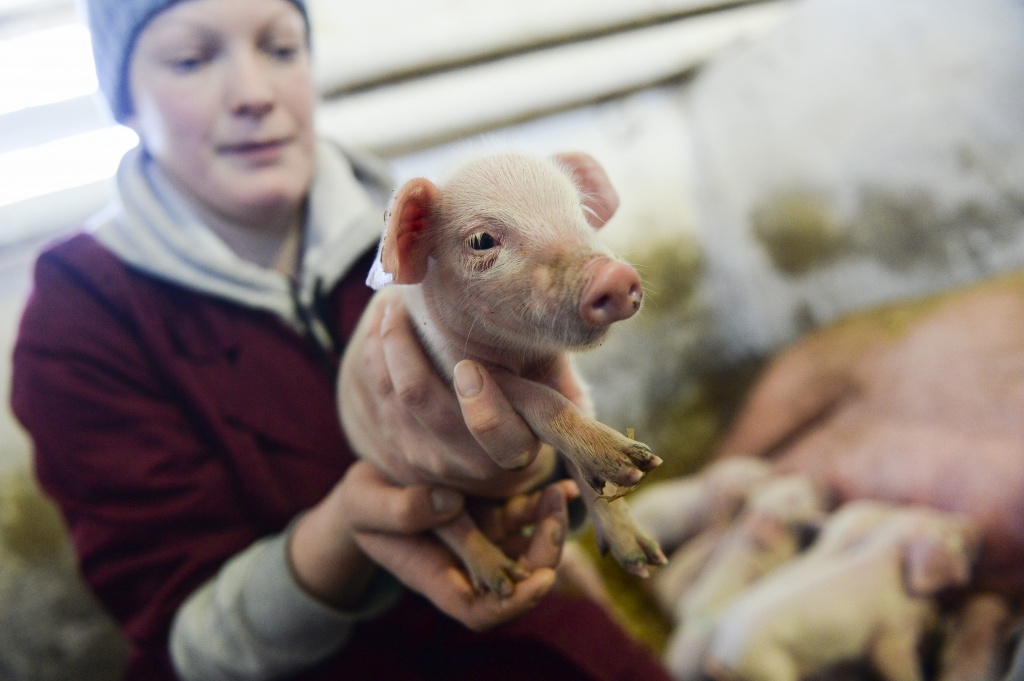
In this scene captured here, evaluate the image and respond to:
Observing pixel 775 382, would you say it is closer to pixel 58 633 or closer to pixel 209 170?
pixel 209 170

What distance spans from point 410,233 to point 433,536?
0.36m

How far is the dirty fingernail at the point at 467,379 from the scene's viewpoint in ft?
1.77

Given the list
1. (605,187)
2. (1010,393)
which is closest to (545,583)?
(605,187)

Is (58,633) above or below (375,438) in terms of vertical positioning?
below

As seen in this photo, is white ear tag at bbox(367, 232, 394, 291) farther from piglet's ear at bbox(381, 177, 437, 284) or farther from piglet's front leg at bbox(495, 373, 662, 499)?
piglet's front leg at bbox(495, 373, 662, 499)

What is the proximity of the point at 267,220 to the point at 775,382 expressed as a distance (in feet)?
3.18

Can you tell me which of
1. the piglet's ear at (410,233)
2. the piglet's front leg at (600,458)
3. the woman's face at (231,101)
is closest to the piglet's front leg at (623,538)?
the piglet's front leg at (600,458)

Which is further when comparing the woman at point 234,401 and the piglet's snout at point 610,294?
the woman at point 234,401

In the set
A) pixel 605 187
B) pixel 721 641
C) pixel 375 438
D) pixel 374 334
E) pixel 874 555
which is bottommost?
pixel 721 641

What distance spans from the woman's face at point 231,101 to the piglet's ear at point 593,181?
37cm

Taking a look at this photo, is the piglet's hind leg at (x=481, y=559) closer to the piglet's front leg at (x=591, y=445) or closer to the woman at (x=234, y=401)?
the woman at (x=234, y=401)

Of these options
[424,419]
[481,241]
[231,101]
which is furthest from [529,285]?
[231,101]

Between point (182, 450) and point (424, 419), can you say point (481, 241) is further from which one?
point (182, 450)

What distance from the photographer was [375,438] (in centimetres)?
73
